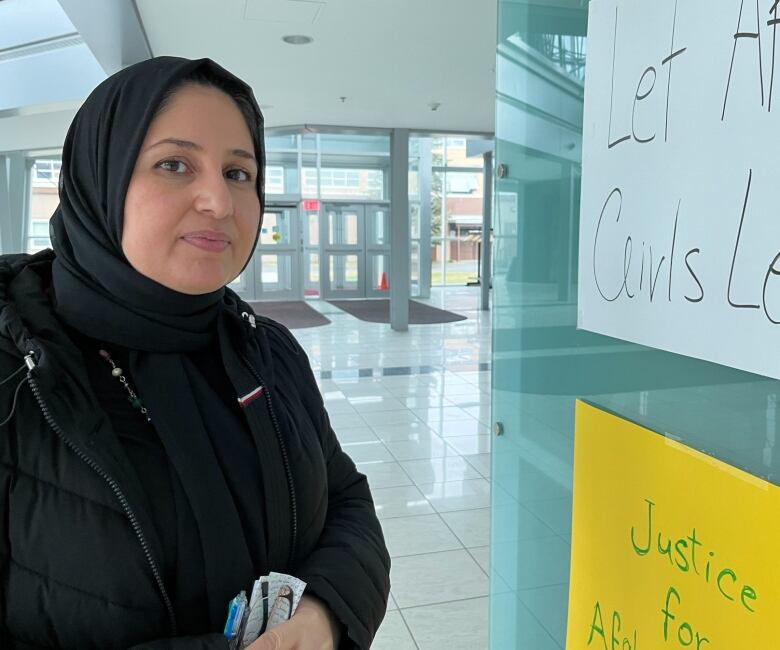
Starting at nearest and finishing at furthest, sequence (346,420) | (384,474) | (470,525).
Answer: (470,525), (384,474), (346,420)

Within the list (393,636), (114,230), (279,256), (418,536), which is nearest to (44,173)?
(279,256)

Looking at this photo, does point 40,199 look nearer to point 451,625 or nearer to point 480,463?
point 480,463

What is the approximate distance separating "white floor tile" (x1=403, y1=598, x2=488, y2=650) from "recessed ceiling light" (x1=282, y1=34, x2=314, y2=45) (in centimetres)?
477

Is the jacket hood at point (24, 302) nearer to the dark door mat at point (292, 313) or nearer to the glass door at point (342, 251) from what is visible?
the dark door mat at point (292, 313)

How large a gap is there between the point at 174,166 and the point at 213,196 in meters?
0.08

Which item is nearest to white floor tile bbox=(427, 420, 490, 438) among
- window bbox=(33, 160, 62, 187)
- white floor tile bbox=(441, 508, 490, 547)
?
white floor tile bbox=(441, 508, 490, 547)

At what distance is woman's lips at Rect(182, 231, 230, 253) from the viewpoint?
1.01 metres

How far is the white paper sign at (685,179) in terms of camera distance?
27.2 inches

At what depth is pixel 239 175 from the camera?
111cm

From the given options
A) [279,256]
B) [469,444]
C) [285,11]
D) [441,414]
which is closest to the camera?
[469,444]

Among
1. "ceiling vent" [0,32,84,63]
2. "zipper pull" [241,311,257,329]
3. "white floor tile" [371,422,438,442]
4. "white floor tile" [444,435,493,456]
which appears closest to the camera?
"zipper pull" [241,311,257,329]

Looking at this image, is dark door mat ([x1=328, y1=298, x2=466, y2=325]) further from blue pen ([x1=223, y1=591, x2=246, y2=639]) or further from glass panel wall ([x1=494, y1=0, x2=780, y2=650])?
blue pen ([x1=223, y1=591, x2=246, y2=639])

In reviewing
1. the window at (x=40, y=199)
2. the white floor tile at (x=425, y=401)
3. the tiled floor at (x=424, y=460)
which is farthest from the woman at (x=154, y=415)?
the window at (x=40, y=199)

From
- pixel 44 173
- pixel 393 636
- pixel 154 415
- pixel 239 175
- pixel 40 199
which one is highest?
pixel 44 173
